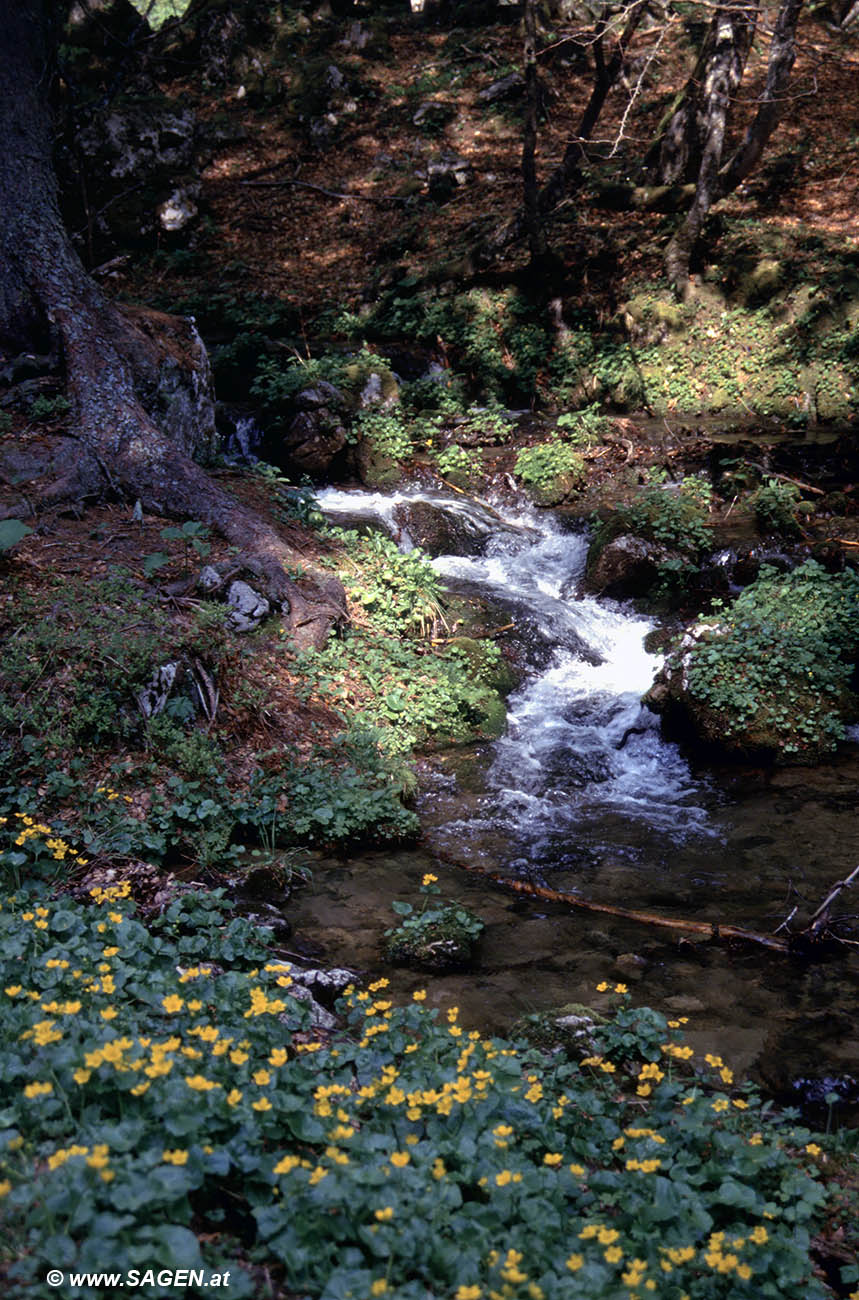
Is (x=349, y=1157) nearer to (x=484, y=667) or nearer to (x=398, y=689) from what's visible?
(x=398, y=689)

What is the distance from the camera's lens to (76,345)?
26.6 feet

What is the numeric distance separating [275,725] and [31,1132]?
4186 mm

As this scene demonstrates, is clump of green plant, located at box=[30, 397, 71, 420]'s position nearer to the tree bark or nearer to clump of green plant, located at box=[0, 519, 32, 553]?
clump of green plant, located at box=[0, 519, 32, 553]

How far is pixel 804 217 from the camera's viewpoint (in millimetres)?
14797

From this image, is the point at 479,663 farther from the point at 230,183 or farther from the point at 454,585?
the point at 230,183

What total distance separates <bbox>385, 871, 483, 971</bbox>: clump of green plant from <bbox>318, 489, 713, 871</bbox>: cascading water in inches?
42.5

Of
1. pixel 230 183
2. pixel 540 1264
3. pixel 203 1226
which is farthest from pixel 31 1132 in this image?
pixel 230 183

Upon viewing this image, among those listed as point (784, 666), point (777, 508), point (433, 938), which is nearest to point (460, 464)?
point (777, 508)

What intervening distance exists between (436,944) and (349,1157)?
219cm

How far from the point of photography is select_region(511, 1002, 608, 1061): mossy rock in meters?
3.72

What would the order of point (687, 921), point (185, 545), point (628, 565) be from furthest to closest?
point (628, 565) → point (185, 545) → point (687, 921)

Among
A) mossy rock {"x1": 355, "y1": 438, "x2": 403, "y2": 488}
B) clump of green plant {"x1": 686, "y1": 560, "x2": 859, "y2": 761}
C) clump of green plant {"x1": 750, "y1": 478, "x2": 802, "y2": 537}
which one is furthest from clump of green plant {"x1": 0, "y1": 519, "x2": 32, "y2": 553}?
clump of green plant {"x1": 750, "y1": 478, "x2": 802, "y2": 537}

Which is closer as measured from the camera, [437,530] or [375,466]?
[437,530]

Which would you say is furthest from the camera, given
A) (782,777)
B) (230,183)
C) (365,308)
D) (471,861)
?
(230,183)
